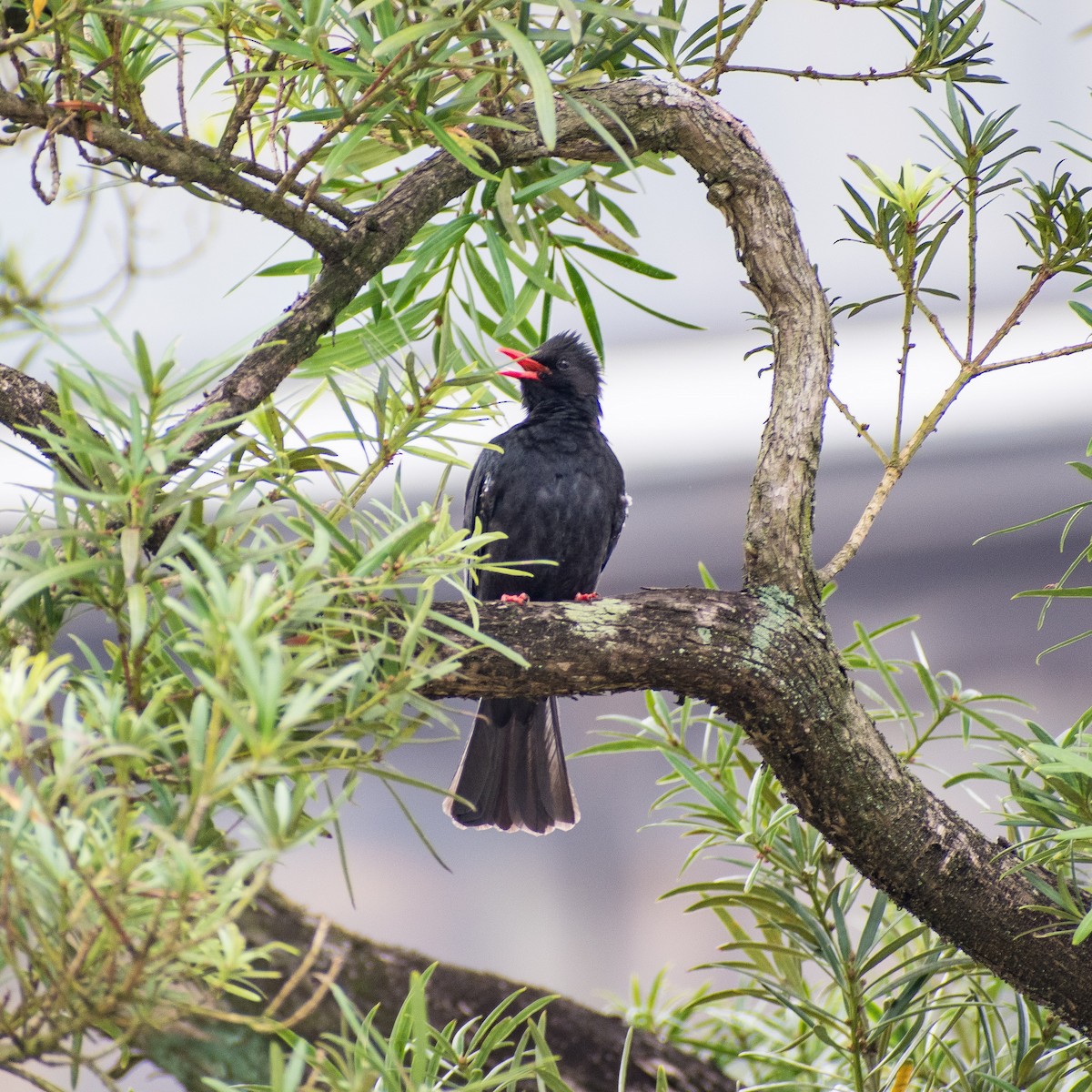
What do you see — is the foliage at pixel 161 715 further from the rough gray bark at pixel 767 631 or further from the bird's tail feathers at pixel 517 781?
the bird's tail feathers at pixel 517 781

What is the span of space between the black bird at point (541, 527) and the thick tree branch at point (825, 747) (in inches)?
30.4

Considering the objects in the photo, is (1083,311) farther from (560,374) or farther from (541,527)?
(560,374)

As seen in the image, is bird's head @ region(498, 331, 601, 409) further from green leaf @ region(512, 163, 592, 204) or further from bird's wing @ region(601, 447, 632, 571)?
green leaf @ region(512, 163, 592, 204)

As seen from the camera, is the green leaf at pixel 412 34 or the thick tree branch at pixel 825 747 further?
the thick tree branch at pixel 825 747

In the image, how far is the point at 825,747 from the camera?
1.08m

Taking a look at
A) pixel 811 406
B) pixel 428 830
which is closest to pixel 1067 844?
pixel 811 406

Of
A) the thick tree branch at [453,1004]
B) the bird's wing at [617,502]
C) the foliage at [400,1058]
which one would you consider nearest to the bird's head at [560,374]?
the bird's wing at [617,502]

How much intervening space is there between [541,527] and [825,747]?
3.39 feet

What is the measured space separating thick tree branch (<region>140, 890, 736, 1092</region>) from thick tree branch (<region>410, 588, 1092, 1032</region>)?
1.78 ft

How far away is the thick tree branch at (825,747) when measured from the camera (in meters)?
1.04

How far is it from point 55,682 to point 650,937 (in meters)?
3.37

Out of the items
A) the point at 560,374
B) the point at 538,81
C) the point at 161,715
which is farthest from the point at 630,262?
the point at 560,374

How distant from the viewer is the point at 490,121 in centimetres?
90

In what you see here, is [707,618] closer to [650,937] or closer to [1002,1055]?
[1002,1055]
